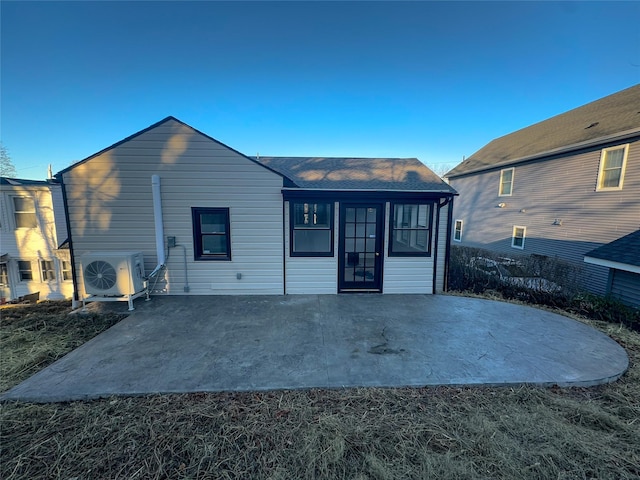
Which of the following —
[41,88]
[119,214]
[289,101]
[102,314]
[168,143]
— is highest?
[289,101]

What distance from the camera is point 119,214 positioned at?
18.5 feet

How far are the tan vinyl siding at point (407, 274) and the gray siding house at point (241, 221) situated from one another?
26mm

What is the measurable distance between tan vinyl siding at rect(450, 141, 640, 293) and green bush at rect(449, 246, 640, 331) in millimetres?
2495

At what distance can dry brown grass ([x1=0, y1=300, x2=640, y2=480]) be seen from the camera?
Answer: 6.09 feet

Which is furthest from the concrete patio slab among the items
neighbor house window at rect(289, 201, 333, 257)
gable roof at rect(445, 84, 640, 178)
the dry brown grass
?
gable roof at rect(445, 84, 640, 178)

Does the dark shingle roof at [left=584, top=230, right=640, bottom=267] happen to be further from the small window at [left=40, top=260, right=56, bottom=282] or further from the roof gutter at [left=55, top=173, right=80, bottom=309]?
the small window at [left=40, top=260, right=56, bottom=282]

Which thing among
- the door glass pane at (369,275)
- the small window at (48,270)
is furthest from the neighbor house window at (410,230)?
the small window at (48,270)

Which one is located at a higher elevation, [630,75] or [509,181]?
→ [630,75]

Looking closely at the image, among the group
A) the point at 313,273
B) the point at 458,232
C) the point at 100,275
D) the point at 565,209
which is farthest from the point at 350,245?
the point at 458,232

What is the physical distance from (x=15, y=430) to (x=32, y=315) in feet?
12.7

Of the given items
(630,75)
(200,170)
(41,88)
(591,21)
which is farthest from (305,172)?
(630,75)

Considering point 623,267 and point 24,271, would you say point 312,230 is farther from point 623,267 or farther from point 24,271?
point 24,271

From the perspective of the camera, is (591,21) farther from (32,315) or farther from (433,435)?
(32,315)

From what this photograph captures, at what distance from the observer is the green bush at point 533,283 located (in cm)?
516
